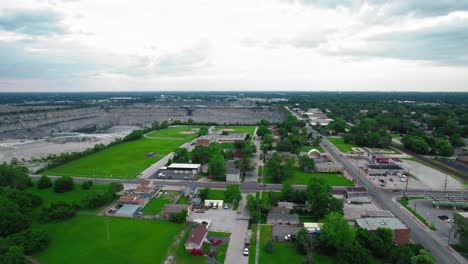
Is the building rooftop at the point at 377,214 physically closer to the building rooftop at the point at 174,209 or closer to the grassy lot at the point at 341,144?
the building rooftop at the point at 174,209

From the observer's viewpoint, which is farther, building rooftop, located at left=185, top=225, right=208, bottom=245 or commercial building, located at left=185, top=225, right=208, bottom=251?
building rooftop, located at left=185, top=225, right=208, bottom=245

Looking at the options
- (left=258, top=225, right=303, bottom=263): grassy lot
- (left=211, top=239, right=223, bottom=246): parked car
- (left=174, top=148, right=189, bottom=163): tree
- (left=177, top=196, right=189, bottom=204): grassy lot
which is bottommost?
(left=258, top=225, right=303, bottom=263): grassy lot

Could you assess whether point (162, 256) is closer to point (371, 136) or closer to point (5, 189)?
point (5, 189)

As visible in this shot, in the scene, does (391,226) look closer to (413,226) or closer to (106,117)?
(413,226)

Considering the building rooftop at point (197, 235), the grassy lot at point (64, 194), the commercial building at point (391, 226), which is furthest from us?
the grassy lot at point (64, 194)

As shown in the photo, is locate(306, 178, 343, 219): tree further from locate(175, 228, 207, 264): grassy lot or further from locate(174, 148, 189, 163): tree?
locate(174, 148, 189, 163): tree

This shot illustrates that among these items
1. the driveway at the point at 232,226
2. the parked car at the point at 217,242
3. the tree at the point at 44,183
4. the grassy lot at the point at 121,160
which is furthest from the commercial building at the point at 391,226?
the tree at the point at 44,183

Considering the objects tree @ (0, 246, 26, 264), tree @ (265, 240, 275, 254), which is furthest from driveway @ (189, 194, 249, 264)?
tree @ (0, 246, 26, 264)
